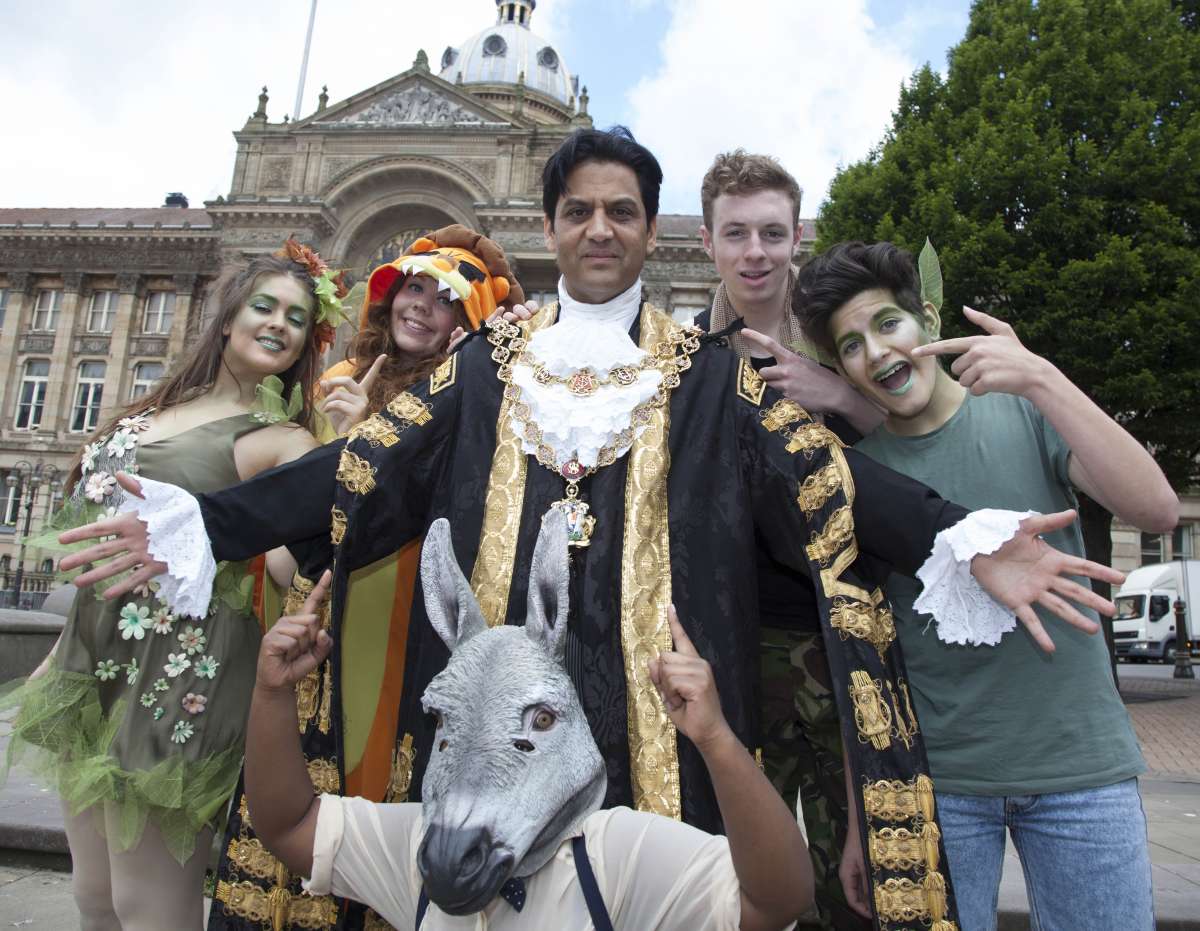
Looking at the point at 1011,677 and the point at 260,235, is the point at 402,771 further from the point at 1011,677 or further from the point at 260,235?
the point at 260,235

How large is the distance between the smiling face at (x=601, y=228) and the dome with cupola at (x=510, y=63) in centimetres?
5299

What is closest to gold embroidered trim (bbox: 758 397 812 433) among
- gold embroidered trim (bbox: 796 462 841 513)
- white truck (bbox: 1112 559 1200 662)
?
gold embroidered trim (bbox: 796 462 841 513)

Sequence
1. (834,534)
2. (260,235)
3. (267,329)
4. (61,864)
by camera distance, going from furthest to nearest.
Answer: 1. (260,235)
2. (61,864)
3. (267,329)
4. (834,534)

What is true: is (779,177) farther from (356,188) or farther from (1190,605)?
(356,188)

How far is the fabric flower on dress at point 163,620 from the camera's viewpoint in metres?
2.79

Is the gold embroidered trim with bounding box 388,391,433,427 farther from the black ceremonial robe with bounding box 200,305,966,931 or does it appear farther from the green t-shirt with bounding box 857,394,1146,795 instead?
the green t-shirt with bounding box 857,394,1146,795

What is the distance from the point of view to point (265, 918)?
7.88 ft

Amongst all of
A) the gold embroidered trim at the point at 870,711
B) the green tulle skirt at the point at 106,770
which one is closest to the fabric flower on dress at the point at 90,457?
the green tulle skirt at the point at 106,770

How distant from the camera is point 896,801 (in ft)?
7.00

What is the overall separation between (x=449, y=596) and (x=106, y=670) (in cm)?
159

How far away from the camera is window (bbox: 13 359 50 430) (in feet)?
127

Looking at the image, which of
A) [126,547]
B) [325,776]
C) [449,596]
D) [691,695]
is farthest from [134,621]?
[691,695]

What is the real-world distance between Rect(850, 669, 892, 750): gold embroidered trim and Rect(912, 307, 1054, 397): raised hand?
0.83 metres

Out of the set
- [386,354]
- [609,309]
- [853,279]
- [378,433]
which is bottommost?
[378,433]
